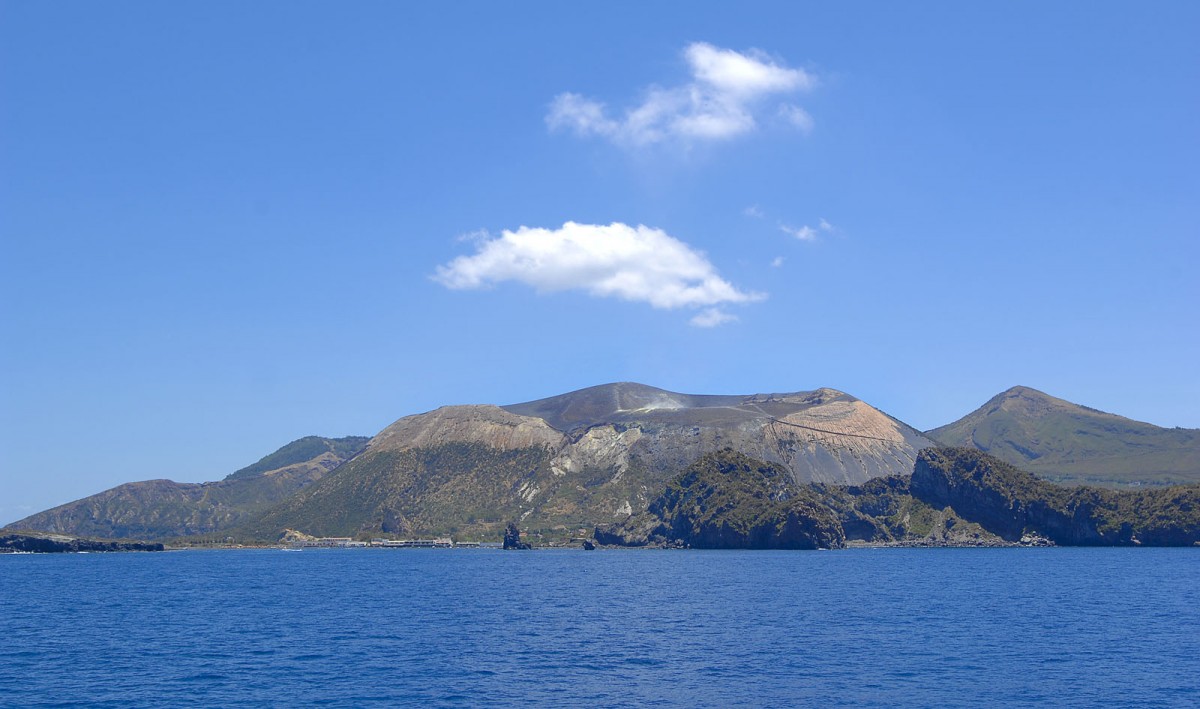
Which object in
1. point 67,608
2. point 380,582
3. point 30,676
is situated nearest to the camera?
point 30,676

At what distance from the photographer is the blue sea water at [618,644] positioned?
65.1 m

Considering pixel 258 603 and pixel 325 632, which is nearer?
Answer: pixel 325 632

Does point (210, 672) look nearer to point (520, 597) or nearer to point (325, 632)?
point (325, 632)

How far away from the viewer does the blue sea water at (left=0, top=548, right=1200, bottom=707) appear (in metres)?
65.1

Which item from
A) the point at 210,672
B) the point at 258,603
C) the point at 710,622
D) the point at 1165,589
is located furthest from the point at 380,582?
the point at 1165,589

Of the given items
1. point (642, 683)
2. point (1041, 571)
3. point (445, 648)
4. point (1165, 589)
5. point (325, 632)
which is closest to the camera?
point (642, 683)

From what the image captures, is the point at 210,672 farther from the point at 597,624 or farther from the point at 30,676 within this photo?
the point at 597,624

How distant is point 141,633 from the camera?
96250 mm

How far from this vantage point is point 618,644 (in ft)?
278

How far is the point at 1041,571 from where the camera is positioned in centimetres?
17662

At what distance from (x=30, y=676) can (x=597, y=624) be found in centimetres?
4891

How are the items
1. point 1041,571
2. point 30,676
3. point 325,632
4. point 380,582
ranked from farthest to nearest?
point 1041,571
point 380,582
point 325,632
point 30,676

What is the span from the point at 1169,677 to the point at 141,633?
3489 inches

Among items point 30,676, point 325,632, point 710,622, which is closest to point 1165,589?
point 710,622
